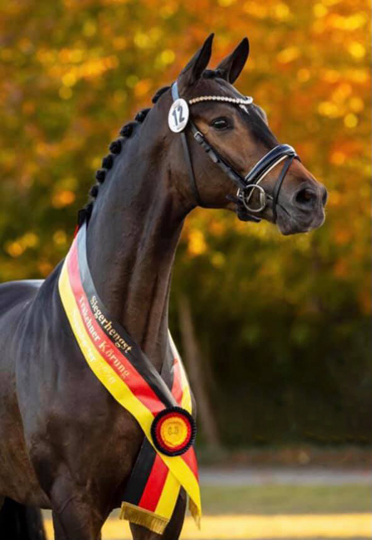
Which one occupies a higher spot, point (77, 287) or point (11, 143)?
point (11, 143)

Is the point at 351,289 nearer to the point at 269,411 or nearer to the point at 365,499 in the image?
the point at 269,411

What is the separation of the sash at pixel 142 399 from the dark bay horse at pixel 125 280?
0.15 ft

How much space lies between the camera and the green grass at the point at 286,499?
13.6m

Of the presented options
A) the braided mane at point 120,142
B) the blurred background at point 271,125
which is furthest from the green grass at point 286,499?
the braided mane at point 120,142

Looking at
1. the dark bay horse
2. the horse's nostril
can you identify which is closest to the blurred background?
the dark bay horse

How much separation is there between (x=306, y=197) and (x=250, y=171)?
29cm

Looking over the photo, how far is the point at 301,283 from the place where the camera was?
20375mm

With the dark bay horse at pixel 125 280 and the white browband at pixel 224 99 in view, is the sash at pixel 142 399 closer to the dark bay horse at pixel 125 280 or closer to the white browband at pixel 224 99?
the dark bay horse at pixel 125 280

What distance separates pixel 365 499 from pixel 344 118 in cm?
598

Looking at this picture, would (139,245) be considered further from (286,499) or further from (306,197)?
(286,499)

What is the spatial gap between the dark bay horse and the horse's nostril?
0.26 feet

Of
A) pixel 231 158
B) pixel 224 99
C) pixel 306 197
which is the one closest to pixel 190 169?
pixel 231 158

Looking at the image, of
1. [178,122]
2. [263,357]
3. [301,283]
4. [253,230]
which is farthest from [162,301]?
[263,357]

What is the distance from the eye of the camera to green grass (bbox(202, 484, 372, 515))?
13633mm
